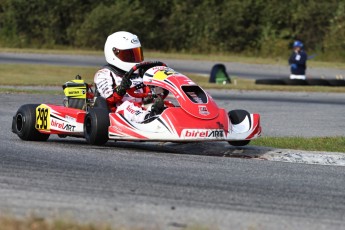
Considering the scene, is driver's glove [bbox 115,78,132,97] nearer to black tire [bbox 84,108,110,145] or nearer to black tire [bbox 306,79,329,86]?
black tire [bbox 84,108,110,145]

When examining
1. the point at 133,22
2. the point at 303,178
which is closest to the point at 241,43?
the point at 133,22

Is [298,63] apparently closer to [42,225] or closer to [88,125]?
[88,125]

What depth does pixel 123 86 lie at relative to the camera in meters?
11.7

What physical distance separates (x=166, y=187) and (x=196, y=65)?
1122 inches

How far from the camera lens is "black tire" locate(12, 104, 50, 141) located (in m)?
12.0

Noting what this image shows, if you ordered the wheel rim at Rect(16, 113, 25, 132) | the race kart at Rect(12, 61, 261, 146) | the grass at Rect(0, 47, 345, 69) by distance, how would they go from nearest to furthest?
the race kart at Rect(12, 61, 261, 146) < the wheel rim at Rect(16, 113, 25, 132) < the grass at Rect(0, 47, 345, 69)

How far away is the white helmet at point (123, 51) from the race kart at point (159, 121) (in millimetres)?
239

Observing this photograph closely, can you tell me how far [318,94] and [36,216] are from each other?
1895cm

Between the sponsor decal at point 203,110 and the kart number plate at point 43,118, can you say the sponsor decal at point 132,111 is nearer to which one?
the sponsor decal at point 203,110

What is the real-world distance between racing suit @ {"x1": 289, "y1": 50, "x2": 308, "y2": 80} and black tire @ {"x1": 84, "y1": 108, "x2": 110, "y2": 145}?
16824mm

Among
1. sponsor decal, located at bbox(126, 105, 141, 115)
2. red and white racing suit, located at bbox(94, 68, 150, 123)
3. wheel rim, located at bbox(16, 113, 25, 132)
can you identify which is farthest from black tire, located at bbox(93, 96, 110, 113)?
wheel rim, located at bbox(16, 113, 25, 132)

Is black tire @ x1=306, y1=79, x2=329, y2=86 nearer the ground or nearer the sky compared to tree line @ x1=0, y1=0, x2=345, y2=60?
nearer the ground

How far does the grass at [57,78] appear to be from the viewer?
25.6m

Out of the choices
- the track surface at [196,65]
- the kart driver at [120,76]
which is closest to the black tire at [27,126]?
the kart driver at [120,76]
